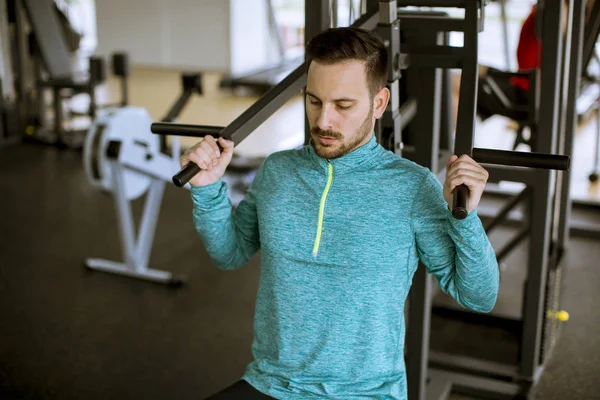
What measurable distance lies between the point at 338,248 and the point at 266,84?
597 cm

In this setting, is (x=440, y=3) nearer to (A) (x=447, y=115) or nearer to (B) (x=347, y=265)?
(B) (x=347, y=265)

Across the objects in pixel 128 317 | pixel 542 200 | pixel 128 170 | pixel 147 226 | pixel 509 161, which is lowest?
pixel 128 317

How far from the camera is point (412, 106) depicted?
2.07 meters

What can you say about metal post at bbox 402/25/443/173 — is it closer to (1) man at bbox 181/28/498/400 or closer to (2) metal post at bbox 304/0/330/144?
(2) metal post at bbox 304/0/330/144

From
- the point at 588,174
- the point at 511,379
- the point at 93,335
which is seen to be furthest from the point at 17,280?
the point at 588,174

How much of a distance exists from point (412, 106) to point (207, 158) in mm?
789

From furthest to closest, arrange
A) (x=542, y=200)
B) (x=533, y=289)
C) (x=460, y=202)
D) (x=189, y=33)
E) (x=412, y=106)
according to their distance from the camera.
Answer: (x=189, y=33)
(x=533, y=289)
(x=542, y=200)
(x=412, y=106)
(x=460, y=202)

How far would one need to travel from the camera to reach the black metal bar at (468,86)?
5.07 ft

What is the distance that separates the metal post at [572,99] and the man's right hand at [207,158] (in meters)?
1.63

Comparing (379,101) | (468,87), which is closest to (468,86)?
(468,87)

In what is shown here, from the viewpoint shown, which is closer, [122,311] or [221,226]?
[221,226]

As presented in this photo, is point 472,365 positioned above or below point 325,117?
below

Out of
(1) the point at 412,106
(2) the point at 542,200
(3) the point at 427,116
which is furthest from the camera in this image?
(2) the point at 542,200

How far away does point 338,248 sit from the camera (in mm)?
1459
